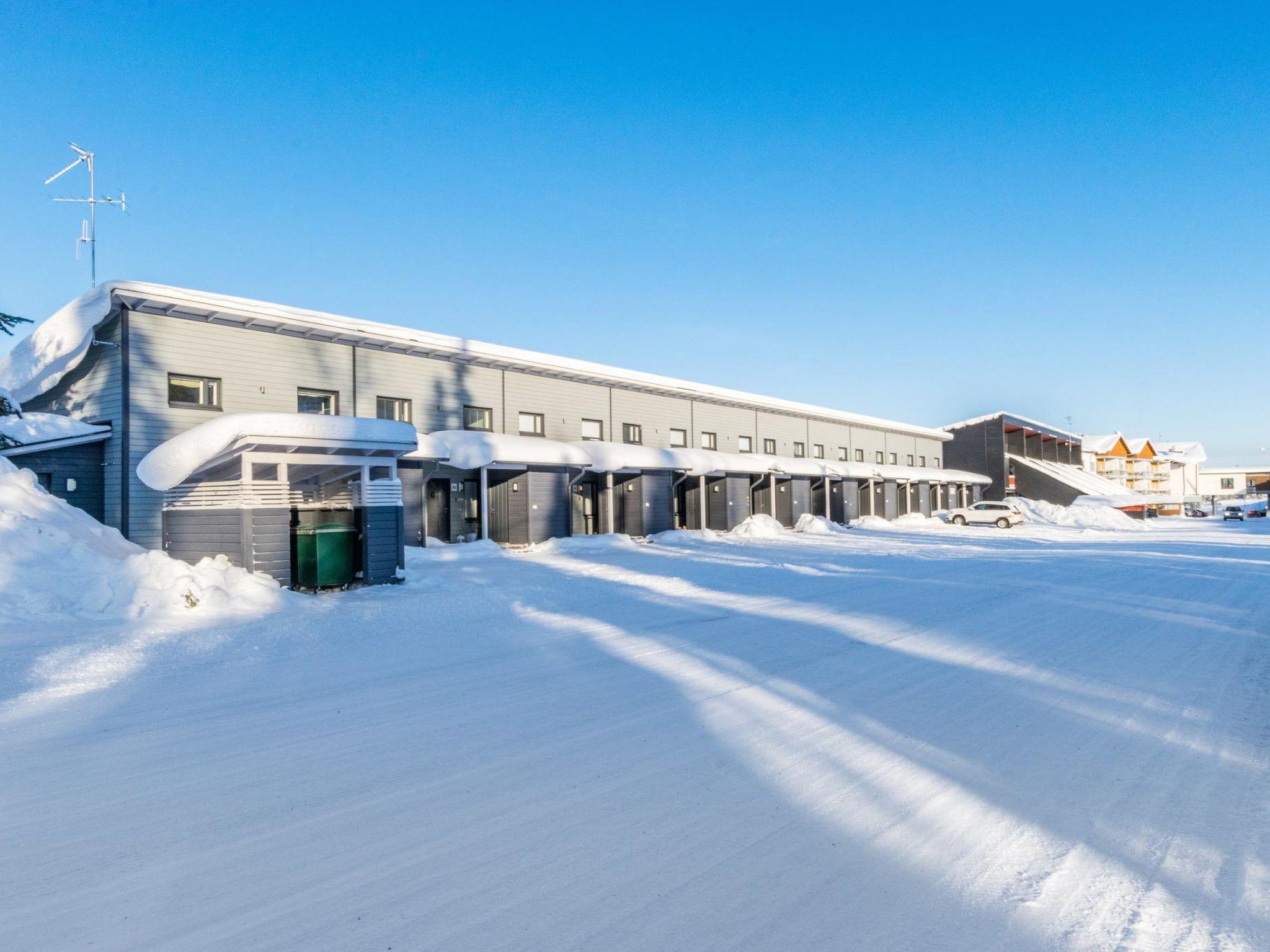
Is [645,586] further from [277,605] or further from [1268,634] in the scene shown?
[1268,634]

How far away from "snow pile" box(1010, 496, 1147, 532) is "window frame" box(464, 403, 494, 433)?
3291 centimetres

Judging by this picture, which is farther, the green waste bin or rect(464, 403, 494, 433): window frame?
rect(464, 403, 494, 433): window frame

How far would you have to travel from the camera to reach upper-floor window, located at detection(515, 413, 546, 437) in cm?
2659

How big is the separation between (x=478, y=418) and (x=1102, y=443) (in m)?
72.7

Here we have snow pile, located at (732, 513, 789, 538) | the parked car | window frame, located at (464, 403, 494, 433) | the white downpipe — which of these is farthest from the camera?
the parked car

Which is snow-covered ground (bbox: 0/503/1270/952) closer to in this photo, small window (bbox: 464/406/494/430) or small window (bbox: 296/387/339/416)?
small window (bbox: 296/387/339/416)

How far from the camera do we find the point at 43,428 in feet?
56.1

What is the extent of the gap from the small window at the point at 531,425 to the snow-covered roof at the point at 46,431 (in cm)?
1194

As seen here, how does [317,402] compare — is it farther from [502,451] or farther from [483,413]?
[483,413]

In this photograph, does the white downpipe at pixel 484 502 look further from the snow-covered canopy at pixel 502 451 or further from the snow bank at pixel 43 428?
the snow bank at pixel 43 428

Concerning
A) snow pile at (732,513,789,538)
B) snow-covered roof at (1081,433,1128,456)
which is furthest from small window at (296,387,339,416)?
snow-covered roof at (1081,433,1128,456)

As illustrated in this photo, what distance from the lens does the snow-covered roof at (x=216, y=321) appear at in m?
17.1

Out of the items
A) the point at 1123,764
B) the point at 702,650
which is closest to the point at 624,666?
the point at 702,650

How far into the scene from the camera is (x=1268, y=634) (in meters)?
9.19
